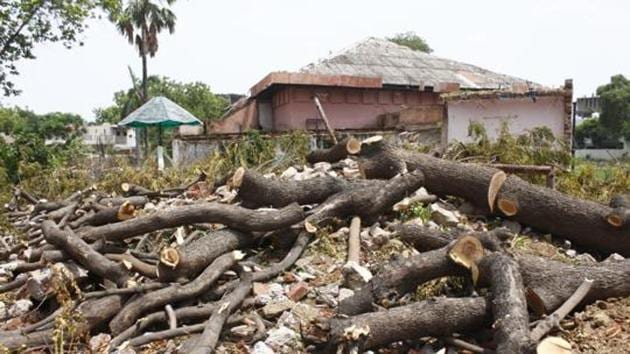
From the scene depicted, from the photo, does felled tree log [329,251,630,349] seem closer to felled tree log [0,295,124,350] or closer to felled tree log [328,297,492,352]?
felled tree log [328,297,492,352]

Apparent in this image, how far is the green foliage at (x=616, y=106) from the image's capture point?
25.3 m

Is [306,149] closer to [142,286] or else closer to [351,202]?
[351,202]

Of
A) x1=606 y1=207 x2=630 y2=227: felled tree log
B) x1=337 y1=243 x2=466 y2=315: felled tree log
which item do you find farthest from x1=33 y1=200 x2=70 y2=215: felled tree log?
x1=606 y1=207 x2=630 y2=227: felled tree log

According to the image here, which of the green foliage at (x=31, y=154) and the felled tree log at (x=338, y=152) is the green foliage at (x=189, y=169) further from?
the felled tree log at (x=338, y=152)

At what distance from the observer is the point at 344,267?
405 cm

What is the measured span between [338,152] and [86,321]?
374 cm

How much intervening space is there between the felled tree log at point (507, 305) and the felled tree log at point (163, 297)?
6.94 feet

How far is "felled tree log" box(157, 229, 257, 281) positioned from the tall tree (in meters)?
20.5

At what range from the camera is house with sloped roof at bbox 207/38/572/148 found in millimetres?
9133

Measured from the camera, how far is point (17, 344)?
3.40 metres

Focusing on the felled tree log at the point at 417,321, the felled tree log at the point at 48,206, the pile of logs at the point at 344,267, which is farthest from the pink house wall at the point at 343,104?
the felled tree log at the point at 417,321

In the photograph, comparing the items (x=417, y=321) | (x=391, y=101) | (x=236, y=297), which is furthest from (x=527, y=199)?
(x=391, y=101)

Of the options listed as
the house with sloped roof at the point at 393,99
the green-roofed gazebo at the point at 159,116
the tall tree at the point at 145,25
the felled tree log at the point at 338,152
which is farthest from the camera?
the tall tree at the point at 145,25

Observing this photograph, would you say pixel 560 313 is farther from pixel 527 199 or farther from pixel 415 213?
pixel 415 213
